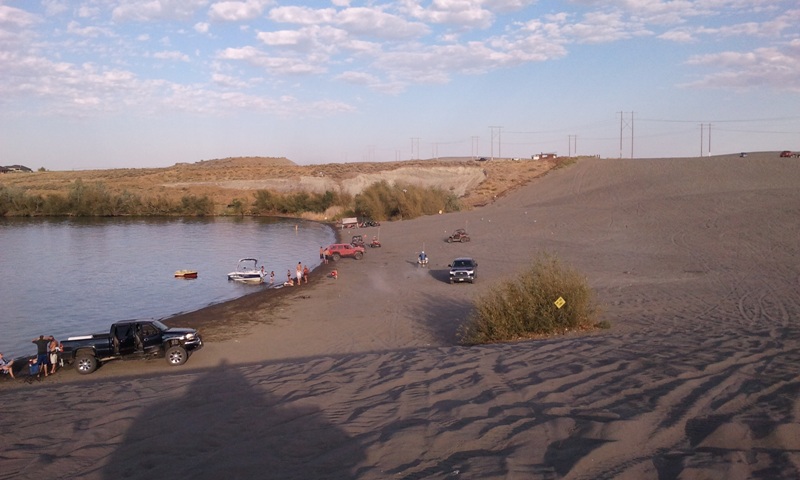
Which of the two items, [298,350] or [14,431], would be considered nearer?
[14,431]

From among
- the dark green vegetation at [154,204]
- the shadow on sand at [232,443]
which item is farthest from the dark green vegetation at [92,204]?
the shadow on sand at [232,443]

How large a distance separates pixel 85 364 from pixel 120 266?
104 ft

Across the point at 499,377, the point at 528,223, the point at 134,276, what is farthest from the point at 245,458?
the point at 528,223

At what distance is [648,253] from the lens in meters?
38.7

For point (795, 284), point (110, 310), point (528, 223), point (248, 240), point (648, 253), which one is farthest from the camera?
point (248, 240)

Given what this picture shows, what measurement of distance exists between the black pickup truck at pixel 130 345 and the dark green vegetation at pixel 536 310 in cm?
827

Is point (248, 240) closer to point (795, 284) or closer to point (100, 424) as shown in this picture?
point (795, 284)

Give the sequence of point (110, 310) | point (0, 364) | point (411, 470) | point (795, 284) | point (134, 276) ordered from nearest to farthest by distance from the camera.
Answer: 1. point (411, 470)
2. point (0, 364)
3. point (795, 284)
4. point (110, 310)
5. point (134, 276)

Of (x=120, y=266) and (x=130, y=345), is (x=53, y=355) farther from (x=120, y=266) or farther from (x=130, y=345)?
(x=120, y=266)

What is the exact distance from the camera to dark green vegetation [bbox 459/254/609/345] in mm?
18078

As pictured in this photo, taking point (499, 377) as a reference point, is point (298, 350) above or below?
below

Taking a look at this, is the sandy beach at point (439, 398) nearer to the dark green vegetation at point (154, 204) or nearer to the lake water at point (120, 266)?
the lake water at point (120, 266)

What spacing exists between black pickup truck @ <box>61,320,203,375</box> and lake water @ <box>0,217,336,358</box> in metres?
6.49

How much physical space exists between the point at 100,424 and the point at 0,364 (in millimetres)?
10985
